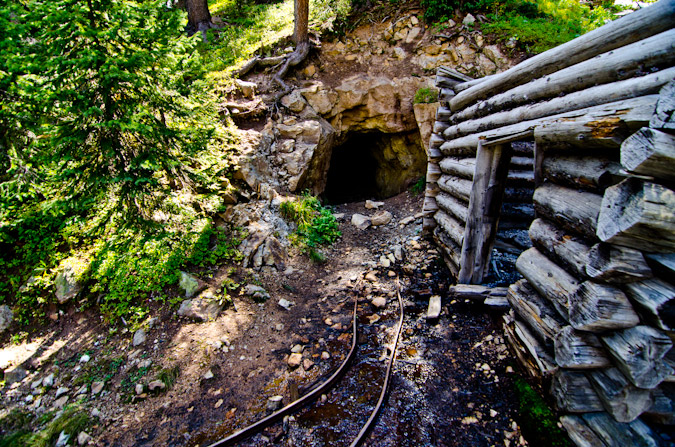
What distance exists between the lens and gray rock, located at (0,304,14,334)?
4.89m

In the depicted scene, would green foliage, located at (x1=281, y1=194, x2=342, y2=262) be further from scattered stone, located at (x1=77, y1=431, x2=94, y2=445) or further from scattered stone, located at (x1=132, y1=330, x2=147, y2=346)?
scattered stone, located at (x1=77, y1=431, x2=94, y2=445)

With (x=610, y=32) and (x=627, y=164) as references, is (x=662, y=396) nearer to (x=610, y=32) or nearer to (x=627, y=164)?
(x=627, y=164)

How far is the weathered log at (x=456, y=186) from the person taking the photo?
501cm

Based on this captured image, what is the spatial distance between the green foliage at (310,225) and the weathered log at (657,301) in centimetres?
543

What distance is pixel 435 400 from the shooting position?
137 inches

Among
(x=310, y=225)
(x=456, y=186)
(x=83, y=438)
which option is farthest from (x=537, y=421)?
(x=310, y=225)

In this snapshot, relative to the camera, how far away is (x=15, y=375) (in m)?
4.32

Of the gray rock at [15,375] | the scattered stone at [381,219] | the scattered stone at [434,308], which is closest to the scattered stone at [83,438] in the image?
the gray rock at [15,375]

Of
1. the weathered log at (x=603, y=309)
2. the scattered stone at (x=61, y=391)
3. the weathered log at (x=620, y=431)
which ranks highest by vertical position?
the weathered log at (x=603, y=309)

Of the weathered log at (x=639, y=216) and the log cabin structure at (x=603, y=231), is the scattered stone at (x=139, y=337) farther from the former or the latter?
the weathered log at (x=639, y=216)

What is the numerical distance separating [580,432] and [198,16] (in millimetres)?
16031

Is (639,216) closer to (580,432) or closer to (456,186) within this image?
(580,432)

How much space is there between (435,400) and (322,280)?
10.9ft

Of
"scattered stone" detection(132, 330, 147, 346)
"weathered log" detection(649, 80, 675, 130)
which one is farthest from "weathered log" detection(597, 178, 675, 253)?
"scattered stone" detection(132, 330, 147, 346)
